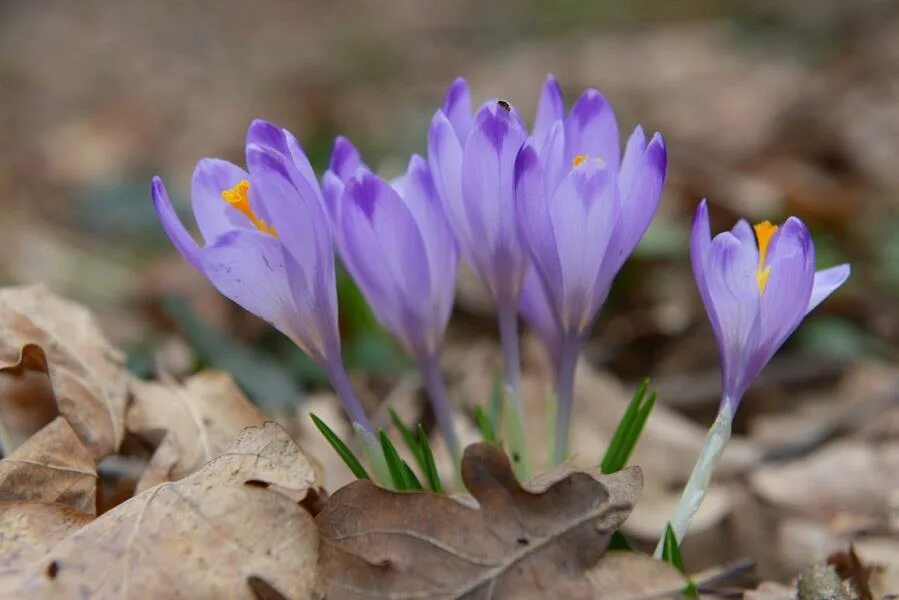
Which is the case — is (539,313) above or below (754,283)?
below

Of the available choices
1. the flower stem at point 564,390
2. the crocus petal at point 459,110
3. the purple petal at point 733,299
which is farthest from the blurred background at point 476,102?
the crocus petal at point 459,110

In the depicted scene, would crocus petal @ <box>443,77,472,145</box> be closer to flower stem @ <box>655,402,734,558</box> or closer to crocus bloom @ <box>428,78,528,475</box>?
crocus bloom @ <box>428,78,528,475</box>

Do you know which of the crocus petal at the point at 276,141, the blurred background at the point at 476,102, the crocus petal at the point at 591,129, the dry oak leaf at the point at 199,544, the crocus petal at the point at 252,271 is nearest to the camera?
the dry oak leaf at the point at 199,544

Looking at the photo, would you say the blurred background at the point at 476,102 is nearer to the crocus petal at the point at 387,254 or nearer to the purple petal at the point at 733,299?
the purple petal at the point at 733,299

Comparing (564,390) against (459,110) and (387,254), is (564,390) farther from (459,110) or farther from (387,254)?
(459,110)

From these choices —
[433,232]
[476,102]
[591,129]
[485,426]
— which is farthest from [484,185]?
[476,102]

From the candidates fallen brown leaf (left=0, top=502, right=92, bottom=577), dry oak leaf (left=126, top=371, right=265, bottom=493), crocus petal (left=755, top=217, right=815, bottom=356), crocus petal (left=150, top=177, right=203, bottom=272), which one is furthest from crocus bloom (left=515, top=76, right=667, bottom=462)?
fallen brown leaf (left=0, top=502, right=92, bottom=577)
